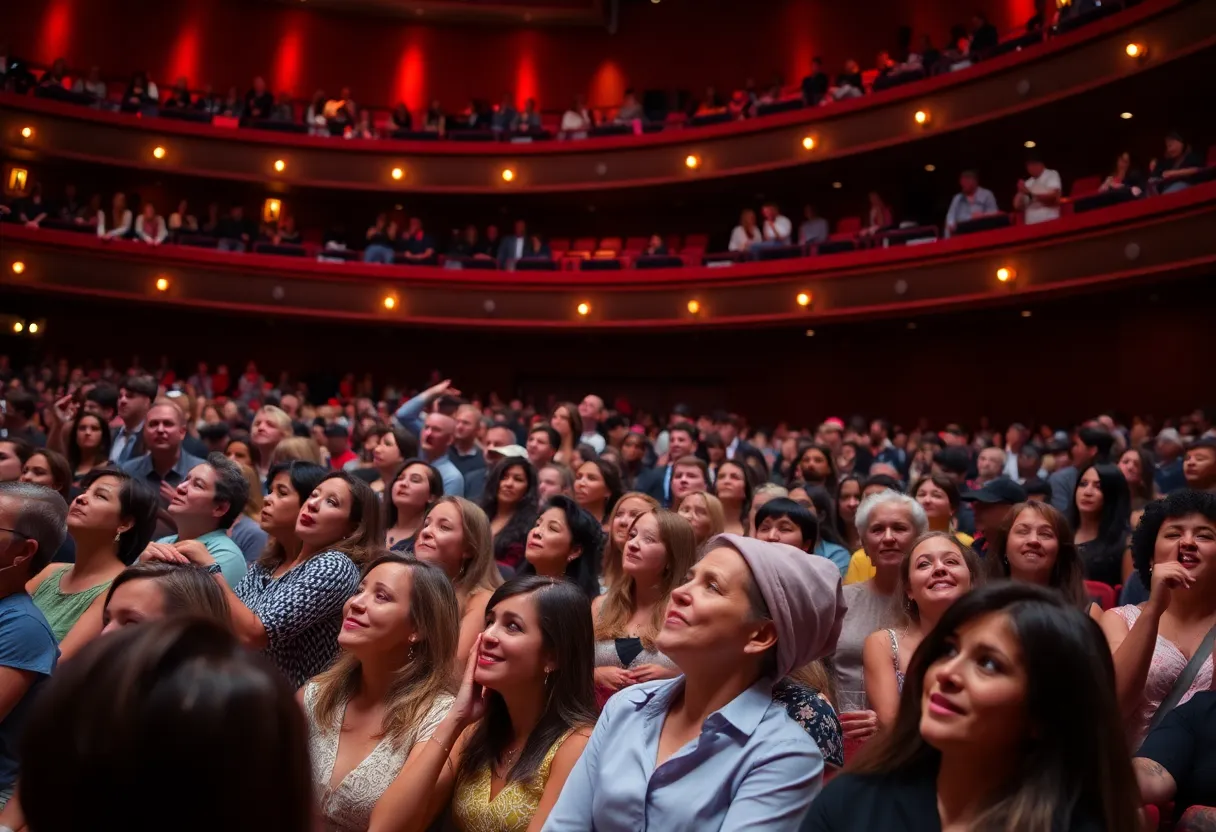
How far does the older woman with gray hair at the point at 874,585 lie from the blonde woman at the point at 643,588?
0.56m

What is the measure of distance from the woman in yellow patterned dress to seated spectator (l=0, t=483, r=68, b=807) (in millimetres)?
918

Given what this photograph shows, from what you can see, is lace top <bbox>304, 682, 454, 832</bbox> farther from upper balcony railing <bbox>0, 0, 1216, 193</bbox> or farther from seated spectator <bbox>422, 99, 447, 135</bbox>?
seated spectator <bbox>422, 99, 447, 135</bbox>

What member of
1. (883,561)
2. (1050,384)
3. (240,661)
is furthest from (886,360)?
(240,661)

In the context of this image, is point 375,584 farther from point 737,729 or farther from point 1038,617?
point 1038,617

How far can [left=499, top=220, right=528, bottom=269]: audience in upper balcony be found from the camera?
54.2ft

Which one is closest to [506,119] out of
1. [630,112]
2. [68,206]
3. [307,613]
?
[630,112]

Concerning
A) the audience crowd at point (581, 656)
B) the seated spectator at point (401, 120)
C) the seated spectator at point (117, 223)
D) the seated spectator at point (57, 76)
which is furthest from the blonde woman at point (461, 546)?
the seated spectator at point (57, 76)

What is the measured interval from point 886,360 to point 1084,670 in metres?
14.1

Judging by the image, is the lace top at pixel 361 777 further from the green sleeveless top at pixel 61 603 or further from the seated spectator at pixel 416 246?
the seated spectator at pixel 416 246

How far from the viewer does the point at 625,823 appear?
6.19ft

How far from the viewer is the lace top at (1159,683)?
2.64 m

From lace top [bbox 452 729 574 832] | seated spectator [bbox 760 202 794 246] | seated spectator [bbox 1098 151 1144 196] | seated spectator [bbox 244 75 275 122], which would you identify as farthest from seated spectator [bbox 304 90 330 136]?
lace top [bbox 452 729 574 832]

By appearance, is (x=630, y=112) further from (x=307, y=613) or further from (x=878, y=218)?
(x=307, y=613)

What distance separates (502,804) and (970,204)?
12.2m
